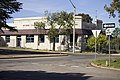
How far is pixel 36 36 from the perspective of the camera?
227ft

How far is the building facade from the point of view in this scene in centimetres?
6544

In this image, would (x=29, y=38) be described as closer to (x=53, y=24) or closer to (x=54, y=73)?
(x=53, y=24)

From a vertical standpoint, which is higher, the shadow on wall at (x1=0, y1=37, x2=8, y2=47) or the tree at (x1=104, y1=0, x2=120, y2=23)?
the tree at (x1=104, y1=0, x2=120, y2=23)

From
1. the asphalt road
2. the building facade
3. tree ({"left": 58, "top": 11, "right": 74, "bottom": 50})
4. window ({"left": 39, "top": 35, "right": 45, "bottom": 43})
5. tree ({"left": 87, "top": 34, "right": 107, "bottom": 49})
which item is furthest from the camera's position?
window ({"left": 39, "top": 35, "right": 45, "bottom": 43})

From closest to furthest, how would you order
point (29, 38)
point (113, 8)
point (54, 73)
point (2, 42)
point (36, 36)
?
point (54, 73), point (113, 8), point (36, 36), point (29, 38), point (2, 42)

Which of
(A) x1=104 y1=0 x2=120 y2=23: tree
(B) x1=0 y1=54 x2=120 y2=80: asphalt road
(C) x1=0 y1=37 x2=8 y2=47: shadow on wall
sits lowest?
(B) x1=0 y1=54 x2=120 y2=80: asphalt road

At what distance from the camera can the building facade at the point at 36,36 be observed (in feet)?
215

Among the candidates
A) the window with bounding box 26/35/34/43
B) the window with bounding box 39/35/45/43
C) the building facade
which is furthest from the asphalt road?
the window with bounding box 26/35/34/43

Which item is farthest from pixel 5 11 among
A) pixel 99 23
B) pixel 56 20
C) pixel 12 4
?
pixel 99 23

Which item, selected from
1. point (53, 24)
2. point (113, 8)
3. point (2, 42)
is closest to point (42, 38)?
point (53, 24)

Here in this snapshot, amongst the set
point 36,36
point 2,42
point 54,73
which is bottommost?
point 54,73

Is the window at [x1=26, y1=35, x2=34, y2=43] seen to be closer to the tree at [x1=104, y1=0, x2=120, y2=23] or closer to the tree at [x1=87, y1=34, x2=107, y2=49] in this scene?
the tree at [x1=87, y1=34, x2=107, y2=49]

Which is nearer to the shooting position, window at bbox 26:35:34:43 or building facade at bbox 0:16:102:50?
building facade at bbox 0:16:102:50

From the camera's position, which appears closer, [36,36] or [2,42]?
[36,36]
